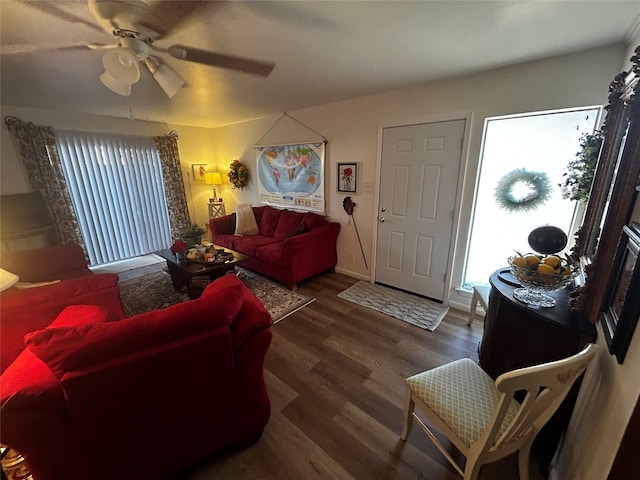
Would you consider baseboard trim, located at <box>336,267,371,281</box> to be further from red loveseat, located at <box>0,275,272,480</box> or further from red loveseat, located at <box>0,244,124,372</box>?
red loveseat, located at <box>0,244,124,372</box>

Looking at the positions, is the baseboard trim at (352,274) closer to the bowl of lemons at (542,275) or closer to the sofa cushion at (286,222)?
the sofa cushion at (286,222)

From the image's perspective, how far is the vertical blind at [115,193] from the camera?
3.90m

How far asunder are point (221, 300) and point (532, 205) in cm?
312

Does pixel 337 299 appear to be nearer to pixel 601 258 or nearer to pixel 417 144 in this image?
pixel 417 144

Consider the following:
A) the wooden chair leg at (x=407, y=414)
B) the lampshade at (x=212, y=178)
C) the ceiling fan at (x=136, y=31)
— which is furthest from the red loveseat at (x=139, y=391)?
the lampshade at (x=212, y=178)

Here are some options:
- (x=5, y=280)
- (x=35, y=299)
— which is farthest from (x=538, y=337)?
(x=35, y=299)

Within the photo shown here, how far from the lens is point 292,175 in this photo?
4.07 m

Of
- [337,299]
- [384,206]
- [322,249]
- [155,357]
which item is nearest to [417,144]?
[384,206]

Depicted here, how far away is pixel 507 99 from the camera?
2.23 m

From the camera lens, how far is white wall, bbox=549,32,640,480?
2.46ft

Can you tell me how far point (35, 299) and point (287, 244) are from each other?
6.98ft

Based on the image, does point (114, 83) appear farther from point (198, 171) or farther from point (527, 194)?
point (527, 194)

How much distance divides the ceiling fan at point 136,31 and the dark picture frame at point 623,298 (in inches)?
83.2

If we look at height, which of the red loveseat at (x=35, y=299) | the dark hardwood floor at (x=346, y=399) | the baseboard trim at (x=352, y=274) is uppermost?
the red loveseat at (x=35, y=299)
